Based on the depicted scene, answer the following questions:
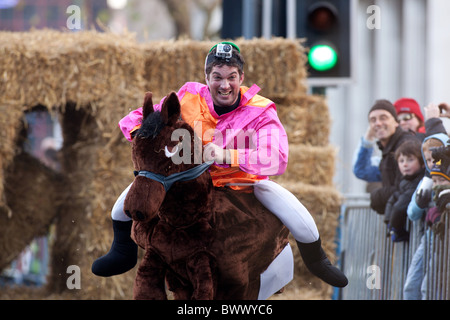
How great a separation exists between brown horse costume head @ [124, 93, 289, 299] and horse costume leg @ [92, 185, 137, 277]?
0.63ft

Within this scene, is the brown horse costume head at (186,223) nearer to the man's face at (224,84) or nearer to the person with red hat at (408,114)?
the man's face at (224,84)

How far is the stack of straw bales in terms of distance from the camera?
6.38 meters

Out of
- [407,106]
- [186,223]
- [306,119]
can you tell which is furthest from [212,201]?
[306,119]

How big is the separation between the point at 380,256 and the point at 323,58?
5.47 feet

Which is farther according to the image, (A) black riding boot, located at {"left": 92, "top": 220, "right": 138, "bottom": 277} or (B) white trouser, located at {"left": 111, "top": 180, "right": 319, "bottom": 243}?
(A) black riding boot, located at {"left": 92, "top": 220, "right": 138, "bottom": 277}

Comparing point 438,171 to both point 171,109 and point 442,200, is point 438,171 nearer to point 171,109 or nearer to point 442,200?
point 442,200

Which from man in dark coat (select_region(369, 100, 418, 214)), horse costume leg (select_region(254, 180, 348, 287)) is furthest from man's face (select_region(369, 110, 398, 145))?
horse costume leg (select_region(254, 180, 348, 287))

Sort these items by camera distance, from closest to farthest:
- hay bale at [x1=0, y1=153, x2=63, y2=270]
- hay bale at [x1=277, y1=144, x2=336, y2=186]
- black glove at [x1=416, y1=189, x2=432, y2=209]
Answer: black glove at [x1=416, y1=189, x2=432, y2=209] < hay bale at [x1=277, y1=144, x2=336, y2=186] < hay bale at [x1=0, y1=153, x2=63, y2=270]

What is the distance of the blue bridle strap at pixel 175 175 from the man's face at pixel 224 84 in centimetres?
40

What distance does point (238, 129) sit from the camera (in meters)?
3.41

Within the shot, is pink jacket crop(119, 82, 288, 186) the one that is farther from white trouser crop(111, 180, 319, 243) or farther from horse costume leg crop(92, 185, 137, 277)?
horse costume leg crop(92, 185, 137, 277)

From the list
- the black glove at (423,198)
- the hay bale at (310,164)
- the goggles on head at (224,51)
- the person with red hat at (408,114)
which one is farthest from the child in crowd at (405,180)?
the goggles on head at (224,51)
